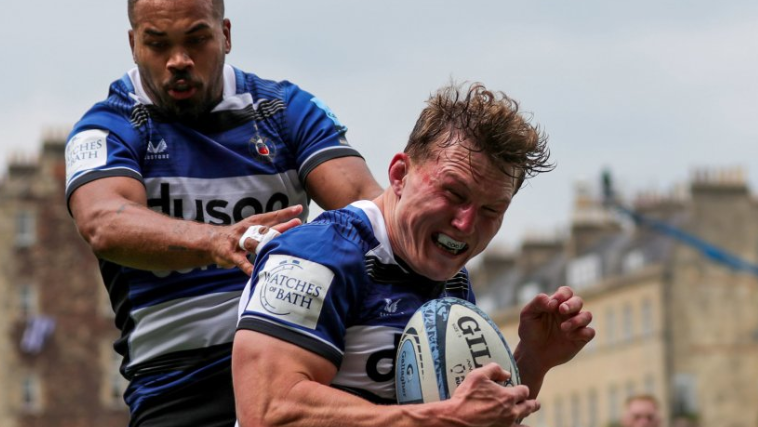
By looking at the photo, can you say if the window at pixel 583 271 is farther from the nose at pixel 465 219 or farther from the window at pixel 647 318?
the nose at pixel 465 219

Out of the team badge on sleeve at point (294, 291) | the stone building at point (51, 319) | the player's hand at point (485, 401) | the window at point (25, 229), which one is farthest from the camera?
the window at point (25, 229)

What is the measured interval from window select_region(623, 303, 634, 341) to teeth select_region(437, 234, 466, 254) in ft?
267

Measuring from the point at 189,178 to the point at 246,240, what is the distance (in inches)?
42.0

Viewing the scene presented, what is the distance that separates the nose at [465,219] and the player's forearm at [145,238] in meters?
1.15

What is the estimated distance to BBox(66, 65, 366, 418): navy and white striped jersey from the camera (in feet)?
27.4

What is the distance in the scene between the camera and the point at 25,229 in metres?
85.9

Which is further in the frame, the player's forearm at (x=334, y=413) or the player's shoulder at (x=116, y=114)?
the player's shoulder at (x=116, y=114)

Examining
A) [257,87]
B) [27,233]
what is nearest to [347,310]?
[257,87]

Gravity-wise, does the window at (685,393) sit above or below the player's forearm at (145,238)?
below

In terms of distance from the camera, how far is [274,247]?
7125 mm

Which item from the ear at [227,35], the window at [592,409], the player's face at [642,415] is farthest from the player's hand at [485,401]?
the window at [592,409]

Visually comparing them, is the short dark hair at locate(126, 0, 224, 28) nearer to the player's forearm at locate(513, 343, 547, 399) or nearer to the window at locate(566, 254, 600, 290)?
the player's forearm at locate(513, 343, 547, 399)

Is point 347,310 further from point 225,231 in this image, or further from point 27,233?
point 27,233

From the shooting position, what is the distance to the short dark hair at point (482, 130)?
23.4 ft
